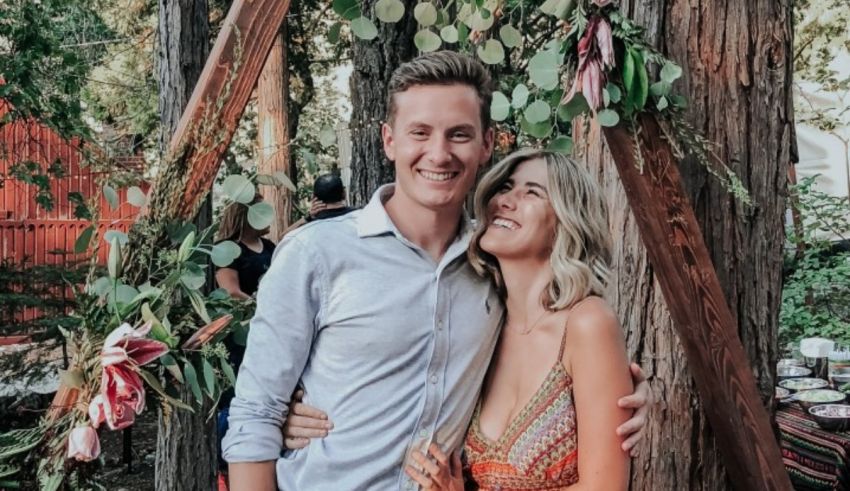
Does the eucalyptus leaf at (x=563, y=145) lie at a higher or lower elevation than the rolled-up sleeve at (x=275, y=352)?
higher

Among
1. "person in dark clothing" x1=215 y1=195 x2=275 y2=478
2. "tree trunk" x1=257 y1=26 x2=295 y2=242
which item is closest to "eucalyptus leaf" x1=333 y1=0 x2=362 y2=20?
"person in dark clothing" x1=215 y1=195 x2=275 y2=478

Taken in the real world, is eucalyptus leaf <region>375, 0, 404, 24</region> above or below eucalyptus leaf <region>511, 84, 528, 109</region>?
above

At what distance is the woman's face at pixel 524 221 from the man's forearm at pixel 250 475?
2.46ft

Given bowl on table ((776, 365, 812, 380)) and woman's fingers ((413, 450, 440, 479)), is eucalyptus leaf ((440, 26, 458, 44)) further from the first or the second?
bowl on table ((776, 365, 812, 380))

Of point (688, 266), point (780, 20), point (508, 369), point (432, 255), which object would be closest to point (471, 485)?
point (508, 369)

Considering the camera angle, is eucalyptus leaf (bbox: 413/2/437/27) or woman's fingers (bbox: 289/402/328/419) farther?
eucalyptus leaf (bbox: 413/2/437/27)

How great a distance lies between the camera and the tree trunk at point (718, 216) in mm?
2316

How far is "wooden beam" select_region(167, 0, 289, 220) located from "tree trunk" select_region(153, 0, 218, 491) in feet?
8.65

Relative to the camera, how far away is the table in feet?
13.0

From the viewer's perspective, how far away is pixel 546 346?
2107mm

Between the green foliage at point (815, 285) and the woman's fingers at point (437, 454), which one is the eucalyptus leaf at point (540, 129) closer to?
the woman's fingers at point (437, 454)

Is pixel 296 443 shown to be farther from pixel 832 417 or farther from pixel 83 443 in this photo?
pixel 832 417

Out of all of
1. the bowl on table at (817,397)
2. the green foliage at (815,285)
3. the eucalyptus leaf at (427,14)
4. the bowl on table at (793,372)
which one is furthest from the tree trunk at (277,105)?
the eucalyptus leaf at (427,14)

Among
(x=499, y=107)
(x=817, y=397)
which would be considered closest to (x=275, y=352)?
(x=499, y=107)
